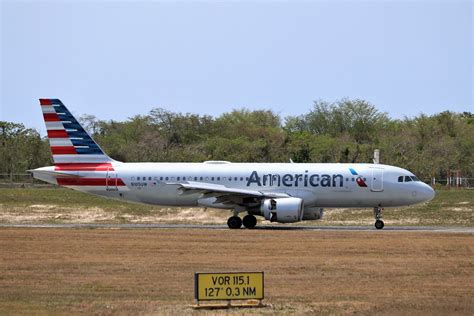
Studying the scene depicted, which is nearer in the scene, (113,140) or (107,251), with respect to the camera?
(107,251)

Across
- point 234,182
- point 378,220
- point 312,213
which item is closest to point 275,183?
point 234,182

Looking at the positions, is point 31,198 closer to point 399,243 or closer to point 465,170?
point 399,243

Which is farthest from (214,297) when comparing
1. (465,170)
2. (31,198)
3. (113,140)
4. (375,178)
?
(113,140)

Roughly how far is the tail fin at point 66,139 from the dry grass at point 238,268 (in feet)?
18.2

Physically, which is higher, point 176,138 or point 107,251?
point 176,138

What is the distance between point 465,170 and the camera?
88.0 meters

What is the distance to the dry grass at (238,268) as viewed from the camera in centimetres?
2348

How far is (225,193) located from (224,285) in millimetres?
22205

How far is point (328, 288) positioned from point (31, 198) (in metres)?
36.9

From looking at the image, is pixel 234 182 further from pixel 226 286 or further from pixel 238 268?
pixel 226 286

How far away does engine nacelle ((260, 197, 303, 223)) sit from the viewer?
4378cm

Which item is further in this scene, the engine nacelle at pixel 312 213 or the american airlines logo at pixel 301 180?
the engine nacelle at pixel 312 213

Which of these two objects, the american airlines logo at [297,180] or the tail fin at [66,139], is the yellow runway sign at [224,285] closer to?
the american airlines logo at [297,180]

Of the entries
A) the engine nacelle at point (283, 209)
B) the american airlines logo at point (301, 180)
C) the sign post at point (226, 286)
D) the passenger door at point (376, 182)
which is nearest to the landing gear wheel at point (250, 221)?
the engine nacelle at point (283, 209)
